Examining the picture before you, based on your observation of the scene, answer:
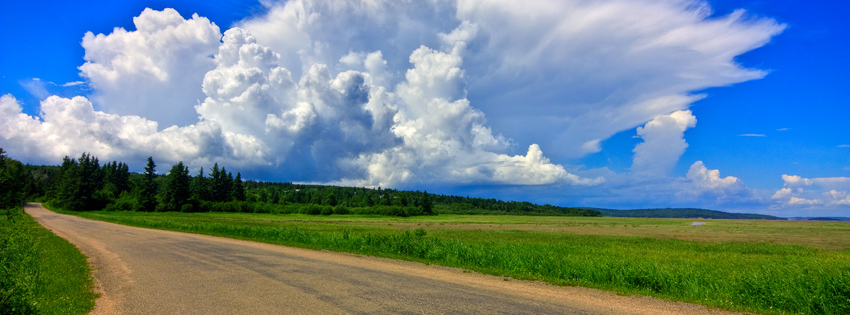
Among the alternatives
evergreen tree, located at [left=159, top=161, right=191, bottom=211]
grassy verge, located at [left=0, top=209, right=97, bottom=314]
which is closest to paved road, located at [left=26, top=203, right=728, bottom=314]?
grassy verge, located at [left=0, top=209, right=97, bottom=314]

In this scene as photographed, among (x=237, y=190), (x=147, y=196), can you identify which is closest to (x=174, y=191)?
(x=147, y=196)

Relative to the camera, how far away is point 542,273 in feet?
53.3

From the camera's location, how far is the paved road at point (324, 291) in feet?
33.8

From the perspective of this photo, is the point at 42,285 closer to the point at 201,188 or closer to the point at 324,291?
the point at 324,291

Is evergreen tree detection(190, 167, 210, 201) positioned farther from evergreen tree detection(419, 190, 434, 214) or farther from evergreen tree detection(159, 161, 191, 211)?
evergreen tree detection(419, 190, 434, 214)

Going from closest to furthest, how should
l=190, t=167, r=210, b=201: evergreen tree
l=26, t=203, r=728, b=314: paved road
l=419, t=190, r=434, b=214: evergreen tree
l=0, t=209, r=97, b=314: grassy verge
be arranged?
l=0, t=209, r=97, b=314: grassy verge → l=26, t=203, r=728, b=314: paved road → l=190, t=167, r=210, b=201: evergreen tree → l=419, t=190, r=434, b=214: evergreen tree

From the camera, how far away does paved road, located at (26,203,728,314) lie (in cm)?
1029

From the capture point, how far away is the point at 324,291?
12.1 metres

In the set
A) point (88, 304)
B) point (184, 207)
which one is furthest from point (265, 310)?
point (184, 207)

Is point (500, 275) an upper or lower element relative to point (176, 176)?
lower

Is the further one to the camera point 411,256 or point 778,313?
point 411,256

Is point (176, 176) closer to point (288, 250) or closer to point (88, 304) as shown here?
point (288, 250)

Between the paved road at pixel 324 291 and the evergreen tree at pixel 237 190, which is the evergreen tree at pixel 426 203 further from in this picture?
the paved road at pixel 324 291

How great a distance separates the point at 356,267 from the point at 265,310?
281 inches
